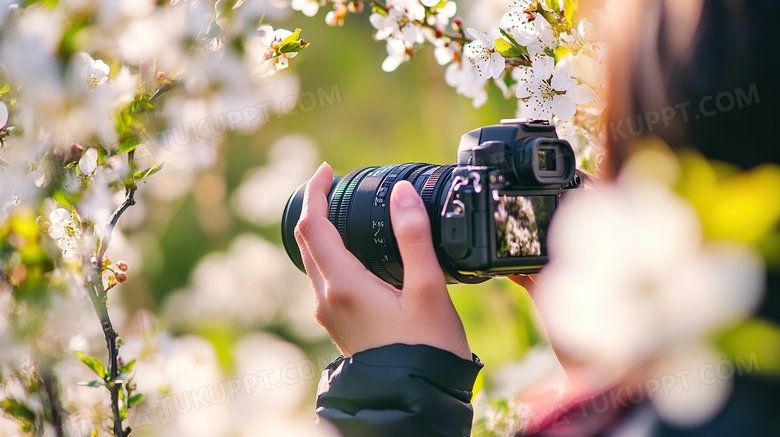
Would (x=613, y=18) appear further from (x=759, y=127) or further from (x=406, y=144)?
(x=406, y=144)

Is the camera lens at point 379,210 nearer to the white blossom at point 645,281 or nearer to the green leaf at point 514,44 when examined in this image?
the green leaf at point 514,44

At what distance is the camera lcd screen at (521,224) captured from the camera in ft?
2.00

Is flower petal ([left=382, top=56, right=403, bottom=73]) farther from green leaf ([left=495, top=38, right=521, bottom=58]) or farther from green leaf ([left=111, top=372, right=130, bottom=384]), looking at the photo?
green leaf ([left=111, top=372, right=130, bottom=384])

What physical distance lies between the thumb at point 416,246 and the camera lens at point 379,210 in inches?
1.6

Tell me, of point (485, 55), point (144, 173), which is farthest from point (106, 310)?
point (485, 55)

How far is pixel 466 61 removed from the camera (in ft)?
2.66

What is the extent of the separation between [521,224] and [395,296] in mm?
120

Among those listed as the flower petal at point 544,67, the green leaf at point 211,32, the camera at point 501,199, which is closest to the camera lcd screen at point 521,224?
the camera at point 501,199

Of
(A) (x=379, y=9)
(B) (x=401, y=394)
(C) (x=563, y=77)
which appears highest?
(A) (x=379, y=9)

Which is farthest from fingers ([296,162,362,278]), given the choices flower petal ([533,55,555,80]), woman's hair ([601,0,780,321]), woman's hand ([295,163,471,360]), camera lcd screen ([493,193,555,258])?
woman's hair ([601,0,780,321])

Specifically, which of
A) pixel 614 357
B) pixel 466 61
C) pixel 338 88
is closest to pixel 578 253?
pixel 614 357

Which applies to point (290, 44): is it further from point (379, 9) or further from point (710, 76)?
point (710, 76)

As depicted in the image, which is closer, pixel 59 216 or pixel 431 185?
pixel 59 216

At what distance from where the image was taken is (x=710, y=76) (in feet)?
1.00
